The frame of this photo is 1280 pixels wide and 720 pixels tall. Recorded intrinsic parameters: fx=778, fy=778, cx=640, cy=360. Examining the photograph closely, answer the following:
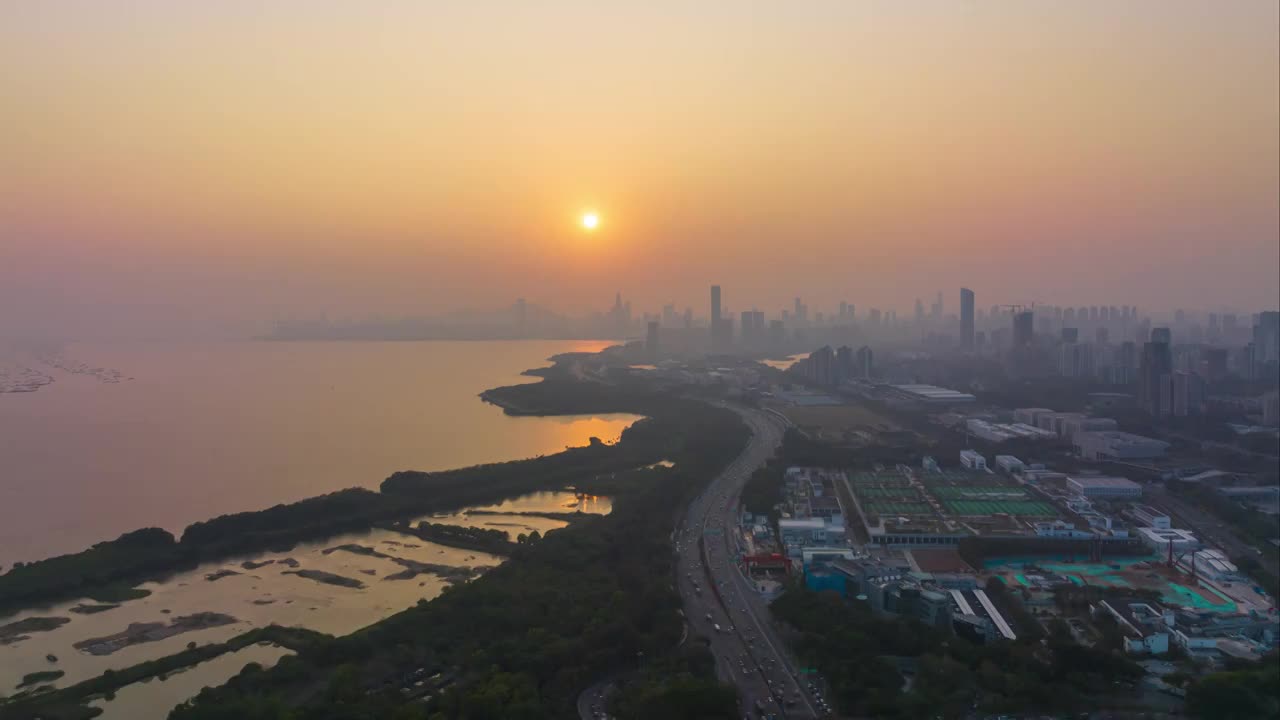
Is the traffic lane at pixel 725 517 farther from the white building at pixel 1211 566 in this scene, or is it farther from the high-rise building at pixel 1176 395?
the high-rise building at pixel 1176 395

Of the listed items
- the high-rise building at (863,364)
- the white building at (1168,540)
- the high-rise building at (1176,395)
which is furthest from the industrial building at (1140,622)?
the high-rise building at (863,364)

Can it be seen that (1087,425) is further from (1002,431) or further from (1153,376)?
(1153,376)

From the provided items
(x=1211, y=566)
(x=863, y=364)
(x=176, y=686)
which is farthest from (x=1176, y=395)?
(x=176, y=686)

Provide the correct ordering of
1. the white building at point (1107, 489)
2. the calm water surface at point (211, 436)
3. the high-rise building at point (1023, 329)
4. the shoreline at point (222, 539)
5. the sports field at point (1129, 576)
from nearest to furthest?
the sports field at point (1129, 576) < the shoreline at point (222, 539) < the calm water surface at point (211, 436) < the white building at point (1107, 489) < the high-rise building at point (1023, 329)

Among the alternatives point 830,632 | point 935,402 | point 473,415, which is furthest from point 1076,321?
point 830,632

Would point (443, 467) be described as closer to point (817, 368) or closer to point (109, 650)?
point (109, 650)

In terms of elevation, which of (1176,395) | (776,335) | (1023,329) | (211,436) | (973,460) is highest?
(1023,329)
